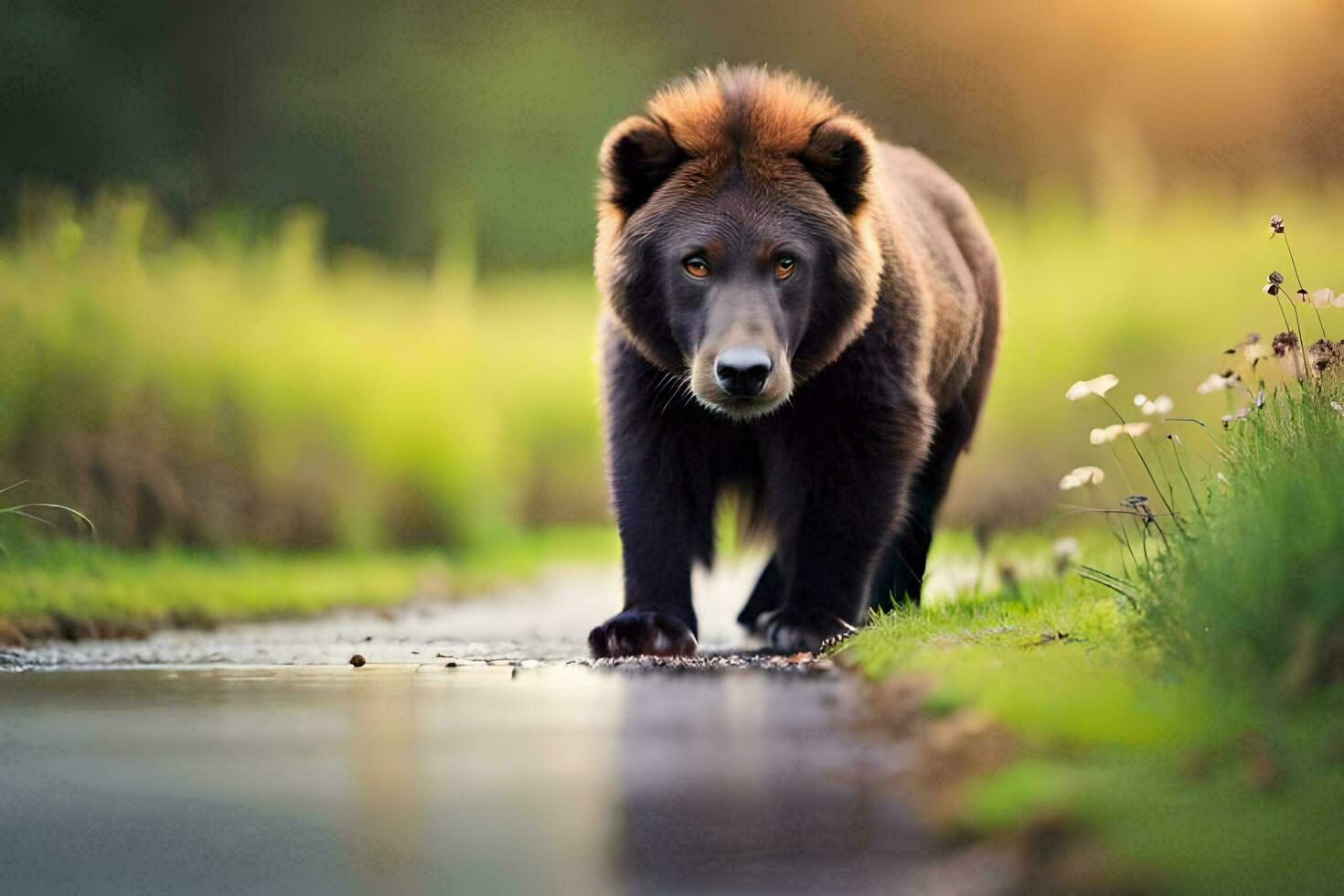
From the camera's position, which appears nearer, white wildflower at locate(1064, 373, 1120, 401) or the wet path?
the wet path

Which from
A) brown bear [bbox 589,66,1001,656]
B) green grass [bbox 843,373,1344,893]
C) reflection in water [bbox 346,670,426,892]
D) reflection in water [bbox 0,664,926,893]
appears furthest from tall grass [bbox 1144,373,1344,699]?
reflection in water [bbox 346,670,426,892]

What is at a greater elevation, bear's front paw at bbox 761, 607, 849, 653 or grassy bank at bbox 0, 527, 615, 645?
grassy bank at bbox 0, 527, 615, 645

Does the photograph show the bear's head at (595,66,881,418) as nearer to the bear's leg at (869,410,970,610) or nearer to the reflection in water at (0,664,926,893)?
the reflection in water at (0,664,926,893)

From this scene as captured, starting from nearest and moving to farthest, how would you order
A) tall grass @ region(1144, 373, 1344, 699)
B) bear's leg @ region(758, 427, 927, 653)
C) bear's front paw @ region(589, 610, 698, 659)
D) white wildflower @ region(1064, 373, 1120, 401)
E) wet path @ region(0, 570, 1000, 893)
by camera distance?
wet path @ region(0, 570, 1000, 893) < tall grass @ region(1144, 373, 1344, 699) < white wildflower @ region(1064, 373, 1120, 401) < bear's front paw @ region(589, 610, 698, 659) < bear's leg @ region(758, 427, 927, 653)

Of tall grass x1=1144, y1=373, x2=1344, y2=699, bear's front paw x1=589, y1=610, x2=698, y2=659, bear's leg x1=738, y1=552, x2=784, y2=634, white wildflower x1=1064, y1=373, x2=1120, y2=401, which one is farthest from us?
bear's leg x1=738, y1=552, x2=784, y2=634

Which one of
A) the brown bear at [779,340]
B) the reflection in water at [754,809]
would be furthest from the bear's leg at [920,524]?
the reflection in water at [754,809]

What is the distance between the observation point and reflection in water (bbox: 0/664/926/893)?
2.80 metres

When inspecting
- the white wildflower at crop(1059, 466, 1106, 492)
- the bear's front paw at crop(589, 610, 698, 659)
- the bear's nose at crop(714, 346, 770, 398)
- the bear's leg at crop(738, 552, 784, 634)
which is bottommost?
the bear's front paw at crop(589, 610, 698, 659)

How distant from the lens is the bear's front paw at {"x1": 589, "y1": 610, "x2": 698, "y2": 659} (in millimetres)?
5520

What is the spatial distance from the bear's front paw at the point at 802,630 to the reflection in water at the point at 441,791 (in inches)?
19.6

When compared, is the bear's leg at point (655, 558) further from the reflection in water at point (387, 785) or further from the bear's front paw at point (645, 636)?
the reflection in water at point (387, 785)

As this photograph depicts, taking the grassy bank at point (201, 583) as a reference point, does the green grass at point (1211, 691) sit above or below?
below

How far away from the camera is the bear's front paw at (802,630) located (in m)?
5.62

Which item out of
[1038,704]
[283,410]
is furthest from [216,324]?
[1038,704]
